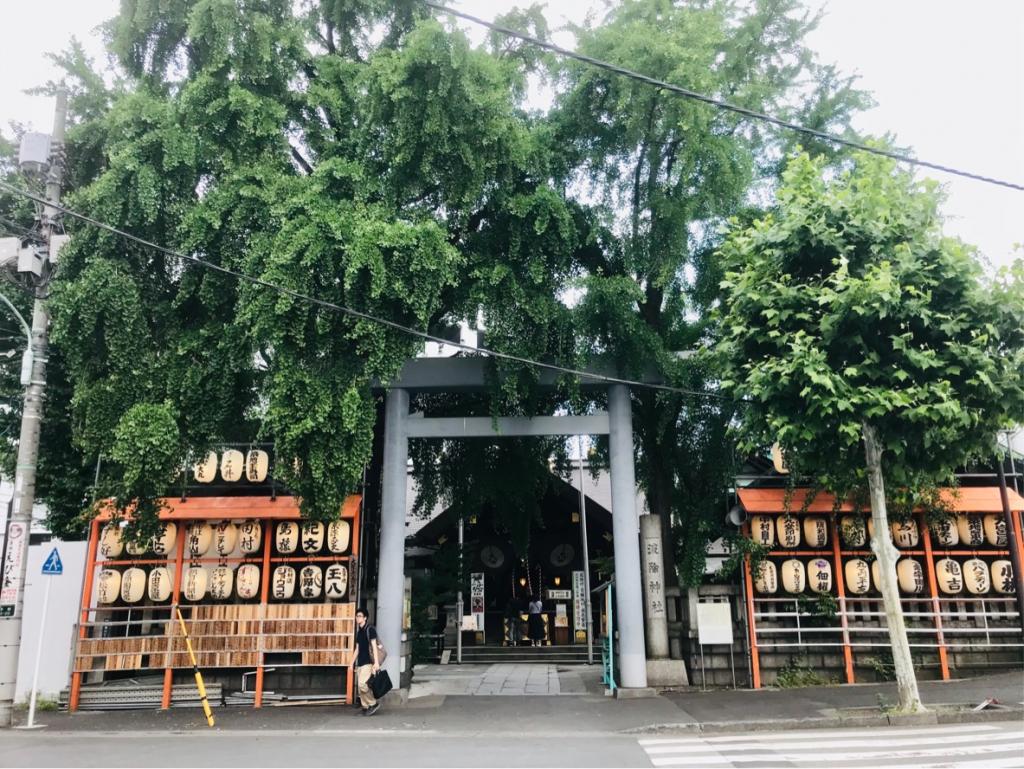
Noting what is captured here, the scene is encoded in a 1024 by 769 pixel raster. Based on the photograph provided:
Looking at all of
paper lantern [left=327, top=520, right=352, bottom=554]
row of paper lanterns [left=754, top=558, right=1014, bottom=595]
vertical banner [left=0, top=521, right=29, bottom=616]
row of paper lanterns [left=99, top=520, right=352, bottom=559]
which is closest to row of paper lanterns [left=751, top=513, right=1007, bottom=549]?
row of paper lanterns [left=754, top=558, right=1014, bottom=595]

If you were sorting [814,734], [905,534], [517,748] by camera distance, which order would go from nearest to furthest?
[517,748], [814,734], [905,534]

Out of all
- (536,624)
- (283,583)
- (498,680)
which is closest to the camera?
(283,583)

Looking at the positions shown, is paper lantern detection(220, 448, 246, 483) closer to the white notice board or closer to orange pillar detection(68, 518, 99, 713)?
orange pillar detection(68, 518, 99, 713)

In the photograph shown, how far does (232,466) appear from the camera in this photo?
46.8 feet

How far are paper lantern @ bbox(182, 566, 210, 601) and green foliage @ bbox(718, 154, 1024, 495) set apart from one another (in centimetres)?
984

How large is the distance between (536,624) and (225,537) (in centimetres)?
1379

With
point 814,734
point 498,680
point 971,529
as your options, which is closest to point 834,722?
point 814,734

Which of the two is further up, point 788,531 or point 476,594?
point 788,531

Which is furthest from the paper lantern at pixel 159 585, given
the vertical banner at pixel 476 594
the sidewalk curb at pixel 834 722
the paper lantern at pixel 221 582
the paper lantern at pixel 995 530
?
the paper lantern at pixel 995 530

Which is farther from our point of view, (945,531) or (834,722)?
(945,531)

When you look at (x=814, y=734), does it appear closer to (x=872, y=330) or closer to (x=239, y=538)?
(x=872, y=330)

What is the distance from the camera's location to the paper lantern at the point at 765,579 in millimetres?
13914

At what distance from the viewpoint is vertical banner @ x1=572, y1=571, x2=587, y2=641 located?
24172mm

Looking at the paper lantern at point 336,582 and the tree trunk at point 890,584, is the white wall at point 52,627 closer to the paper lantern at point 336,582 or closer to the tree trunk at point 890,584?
the paper lantern at point 336,582
